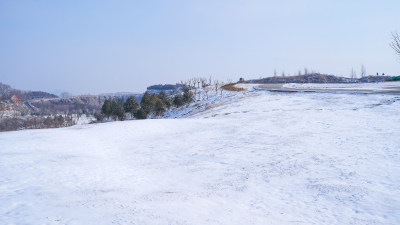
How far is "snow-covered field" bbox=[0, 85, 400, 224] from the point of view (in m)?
6.67

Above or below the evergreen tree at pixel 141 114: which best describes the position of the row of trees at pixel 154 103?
above

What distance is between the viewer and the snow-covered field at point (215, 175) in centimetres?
667

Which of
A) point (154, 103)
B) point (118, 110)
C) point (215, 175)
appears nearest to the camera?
point (215, 175)

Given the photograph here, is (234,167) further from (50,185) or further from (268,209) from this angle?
(50,185)

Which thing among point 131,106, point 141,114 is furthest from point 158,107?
point 131,106

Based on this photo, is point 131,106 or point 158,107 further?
point 131,106

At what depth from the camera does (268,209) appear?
22.7ft

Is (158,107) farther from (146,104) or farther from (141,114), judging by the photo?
(141,114)

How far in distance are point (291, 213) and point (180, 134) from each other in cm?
1151

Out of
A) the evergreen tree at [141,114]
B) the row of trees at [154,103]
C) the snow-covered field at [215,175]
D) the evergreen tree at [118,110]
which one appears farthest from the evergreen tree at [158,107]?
the snow-covered field at [215,175]

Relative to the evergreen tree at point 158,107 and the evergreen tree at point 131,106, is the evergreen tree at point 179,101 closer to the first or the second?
the evergreen tree at point 158,107

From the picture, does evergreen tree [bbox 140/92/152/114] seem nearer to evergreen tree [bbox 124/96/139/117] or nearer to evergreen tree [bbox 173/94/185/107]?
evergreen tree [bbox 124/96/139/117]

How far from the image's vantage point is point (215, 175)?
9.92m

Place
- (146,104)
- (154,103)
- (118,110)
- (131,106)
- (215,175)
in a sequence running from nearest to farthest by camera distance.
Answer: (215,175) → (154,103) → (146,104) → (131,106) → (118,110)
